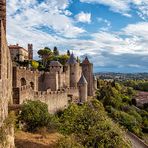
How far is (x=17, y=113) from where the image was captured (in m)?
25.3

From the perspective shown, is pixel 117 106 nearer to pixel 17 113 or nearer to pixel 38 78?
pixel 38 78

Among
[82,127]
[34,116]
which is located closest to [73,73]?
[34,116]

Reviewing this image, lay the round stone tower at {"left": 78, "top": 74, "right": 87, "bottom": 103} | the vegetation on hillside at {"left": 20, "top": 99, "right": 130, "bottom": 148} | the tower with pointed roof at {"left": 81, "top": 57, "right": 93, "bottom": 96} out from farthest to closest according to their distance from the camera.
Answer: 1. the tower with pointed roof at {"left": 81, "top": 57, "right": 93, "bottom": 96}
2. the round stone tower at {"left": 78, "top": 74, "right": 87, "bottom": 103}
3. the vegetation on hillside at {"left": 20, "top": 99, "right": 130, "bottom": 148}

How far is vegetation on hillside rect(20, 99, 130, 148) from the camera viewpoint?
67.7 feet

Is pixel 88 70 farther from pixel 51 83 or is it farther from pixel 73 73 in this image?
pixel 51 83

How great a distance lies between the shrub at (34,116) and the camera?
25875 mm

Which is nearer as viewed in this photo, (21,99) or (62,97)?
(21,99)

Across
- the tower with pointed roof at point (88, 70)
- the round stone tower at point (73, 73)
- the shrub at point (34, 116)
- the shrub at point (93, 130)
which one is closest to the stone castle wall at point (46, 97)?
the shrub at point (34, 116)

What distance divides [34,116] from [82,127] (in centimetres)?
556

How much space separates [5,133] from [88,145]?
806 cm

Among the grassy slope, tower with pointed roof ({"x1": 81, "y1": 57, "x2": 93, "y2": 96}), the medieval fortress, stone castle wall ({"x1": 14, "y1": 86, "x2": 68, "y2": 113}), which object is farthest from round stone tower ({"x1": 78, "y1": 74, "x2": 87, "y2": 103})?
the grassy slope

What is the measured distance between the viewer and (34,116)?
2677cm

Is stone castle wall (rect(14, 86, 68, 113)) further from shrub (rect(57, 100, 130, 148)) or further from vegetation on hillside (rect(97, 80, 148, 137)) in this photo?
vegetation on hillside (rect(97, 80, 148, 137))

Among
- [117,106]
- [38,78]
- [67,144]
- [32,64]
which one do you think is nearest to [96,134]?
[67,144]
